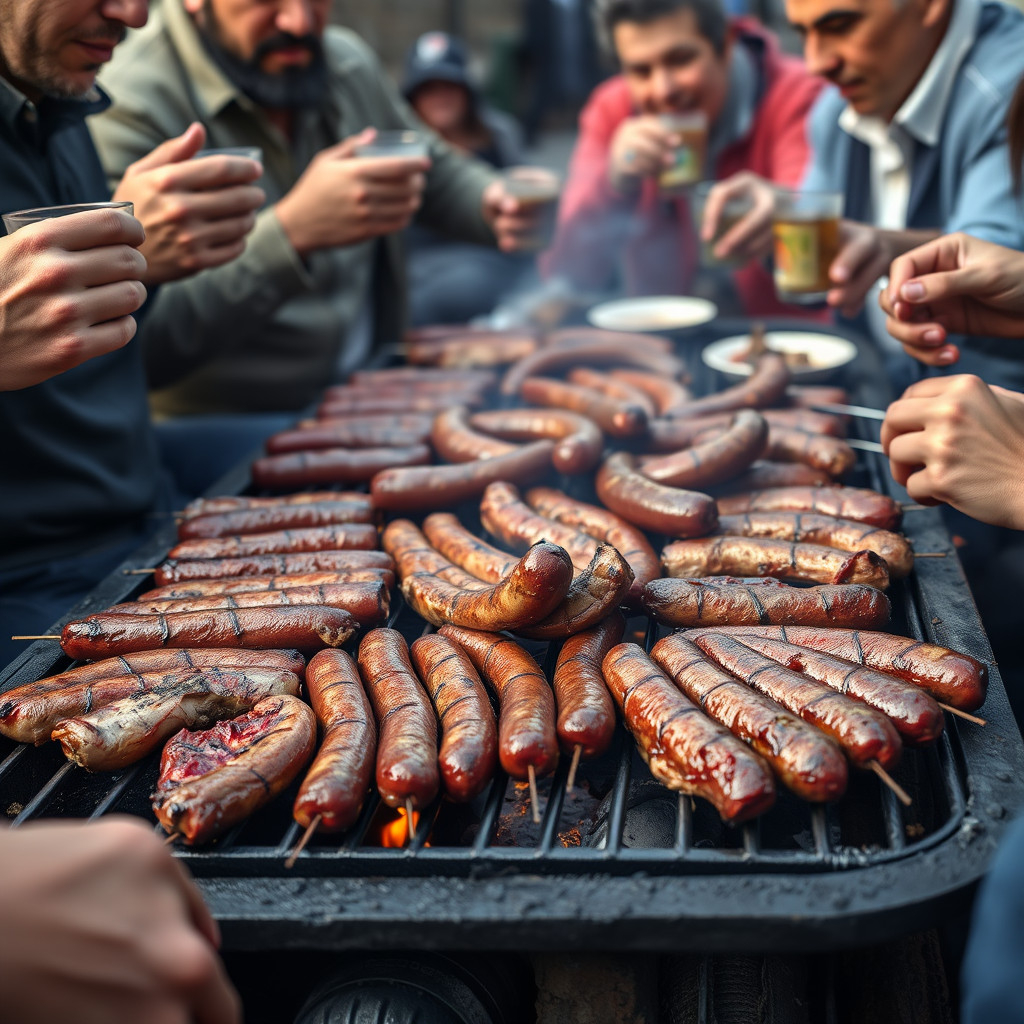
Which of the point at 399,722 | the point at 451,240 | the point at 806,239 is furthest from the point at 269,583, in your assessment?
the point at 451,240

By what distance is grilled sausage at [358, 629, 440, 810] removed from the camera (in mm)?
2203

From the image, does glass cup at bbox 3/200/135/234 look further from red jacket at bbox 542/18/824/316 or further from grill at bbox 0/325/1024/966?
red jacket at bbox 542/18/824/316

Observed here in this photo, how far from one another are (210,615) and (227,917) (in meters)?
1.16

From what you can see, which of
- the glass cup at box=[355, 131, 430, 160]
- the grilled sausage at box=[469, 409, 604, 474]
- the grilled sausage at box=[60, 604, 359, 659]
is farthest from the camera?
the glass cup at box=[355, 131, 430, 160]

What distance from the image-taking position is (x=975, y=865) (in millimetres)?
1934

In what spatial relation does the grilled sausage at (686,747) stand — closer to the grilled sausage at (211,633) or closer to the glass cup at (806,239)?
the grilled sausage at (211,633)

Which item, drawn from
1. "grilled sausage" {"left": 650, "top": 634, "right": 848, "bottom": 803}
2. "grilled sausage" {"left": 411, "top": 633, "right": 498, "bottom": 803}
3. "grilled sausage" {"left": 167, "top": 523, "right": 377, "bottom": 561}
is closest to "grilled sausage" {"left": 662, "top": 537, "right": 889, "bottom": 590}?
"grilled sausage" {"left": 650, "top": 634, "right": 848, "bottom": 803}

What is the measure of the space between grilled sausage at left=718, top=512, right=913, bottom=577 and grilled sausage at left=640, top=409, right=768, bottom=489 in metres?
0.20

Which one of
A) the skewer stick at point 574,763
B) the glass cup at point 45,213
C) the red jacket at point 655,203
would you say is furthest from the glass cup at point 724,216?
the skewer stick at point 574,763

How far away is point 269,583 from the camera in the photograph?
126 inches

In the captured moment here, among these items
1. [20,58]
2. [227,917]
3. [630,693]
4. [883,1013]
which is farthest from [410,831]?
[20,58]

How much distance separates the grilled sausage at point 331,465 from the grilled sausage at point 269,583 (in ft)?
2.93

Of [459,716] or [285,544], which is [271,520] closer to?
[285,544]

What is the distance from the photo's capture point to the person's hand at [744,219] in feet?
16.0
